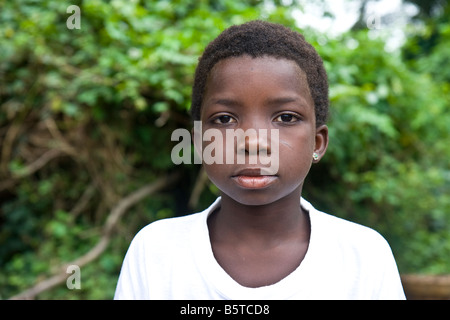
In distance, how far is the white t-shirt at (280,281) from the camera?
1380 mm

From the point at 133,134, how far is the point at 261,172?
2.59 meters

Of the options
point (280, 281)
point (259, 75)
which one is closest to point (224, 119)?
point (259, 75)

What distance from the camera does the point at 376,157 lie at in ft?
12.7

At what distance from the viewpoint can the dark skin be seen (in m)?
1.36

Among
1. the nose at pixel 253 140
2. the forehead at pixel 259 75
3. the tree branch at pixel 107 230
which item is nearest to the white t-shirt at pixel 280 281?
the nose at pixel 253 140

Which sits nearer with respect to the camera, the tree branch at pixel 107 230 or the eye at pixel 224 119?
the eye at pixel 224 119

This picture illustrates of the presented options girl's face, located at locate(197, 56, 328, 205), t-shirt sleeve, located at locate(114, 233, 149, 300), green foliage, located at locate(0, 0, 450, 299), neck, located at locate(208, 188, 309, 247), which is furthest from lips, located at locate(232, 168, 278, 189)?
green foliage, located at locate(0, 0, 450, 299)

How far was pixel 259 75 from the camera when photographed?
1365 mm

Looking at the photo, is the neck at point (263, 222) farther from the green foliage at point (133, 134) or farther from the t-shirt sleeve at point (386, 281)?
the green foliage at point (133, 134)

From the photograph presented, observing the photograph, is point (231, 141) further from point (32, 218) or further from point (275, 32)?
point (32, 218)

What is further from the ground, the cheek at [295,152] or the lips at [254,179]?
the cheek at [295,152]

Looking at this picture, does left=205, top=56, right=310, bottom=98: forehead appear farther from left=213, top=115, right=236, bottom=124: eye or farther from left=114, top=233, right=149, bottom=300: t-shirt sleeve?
left=114, top=233, right=149, bottom=300: t-shirt sleeve
